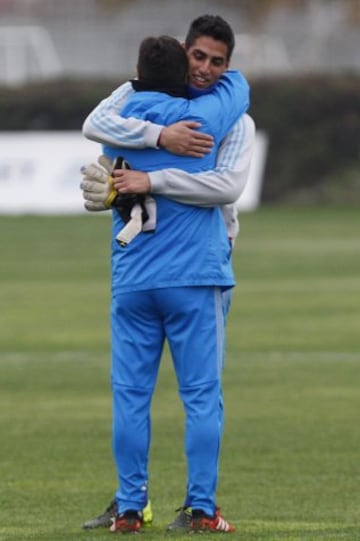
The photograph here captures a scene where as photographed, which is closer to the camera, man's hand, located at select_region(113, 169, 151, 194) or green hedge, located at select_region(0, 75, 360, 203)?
man's hand, located at select_region(113, 169, 151, 194)

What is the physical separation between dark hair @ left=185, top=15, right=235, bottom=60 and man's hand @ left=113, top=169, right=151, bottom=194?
0.58 metres

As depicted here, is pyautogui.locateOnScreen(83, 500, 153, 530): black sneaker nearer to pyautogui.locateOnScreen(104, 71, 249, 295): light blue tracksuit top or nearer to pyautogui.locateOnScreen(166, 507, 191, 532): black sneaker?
pyautogui.locateOnScreen(166, 507, 191, 532): black sneaker

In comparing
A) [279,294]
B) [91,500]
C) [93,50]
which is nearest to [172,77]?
[91,500]

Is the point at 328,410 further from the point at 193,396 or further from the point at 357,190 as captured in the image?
the point at 357,190

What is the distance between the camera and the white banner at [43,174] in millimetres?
29797

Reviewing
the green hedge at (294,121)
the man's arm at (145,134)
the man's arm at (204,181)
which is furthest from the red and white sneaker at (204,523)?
the green hedge at (294,121)

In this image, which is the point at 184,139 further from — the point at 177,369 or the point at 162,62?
the point at 177,369

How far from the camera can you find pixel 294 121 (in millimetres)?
33844

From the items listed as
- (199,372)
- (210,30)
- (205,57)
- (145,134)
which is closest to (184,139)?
(145,134)

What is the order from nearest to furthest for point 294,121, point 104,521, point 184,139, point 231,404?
point 184,139 < point 104,521 < point 231,404 < point 294,121

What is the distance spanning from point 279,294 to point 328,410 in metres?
7.60

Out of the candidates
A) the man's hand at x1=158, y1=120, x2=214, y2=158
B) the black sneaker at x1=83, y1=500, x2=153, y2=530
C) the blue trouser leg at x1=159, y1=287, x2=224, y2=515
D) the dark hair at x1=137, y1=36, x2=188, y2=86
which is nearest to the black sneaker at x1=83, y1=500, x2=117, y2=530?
the black sneaker at x1=83, y1=500, x2=153, y2=530

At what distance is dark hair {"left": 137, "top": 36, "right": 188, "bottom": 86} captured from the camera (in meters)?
7.22

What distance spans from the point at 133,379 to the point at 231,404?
4991mm
